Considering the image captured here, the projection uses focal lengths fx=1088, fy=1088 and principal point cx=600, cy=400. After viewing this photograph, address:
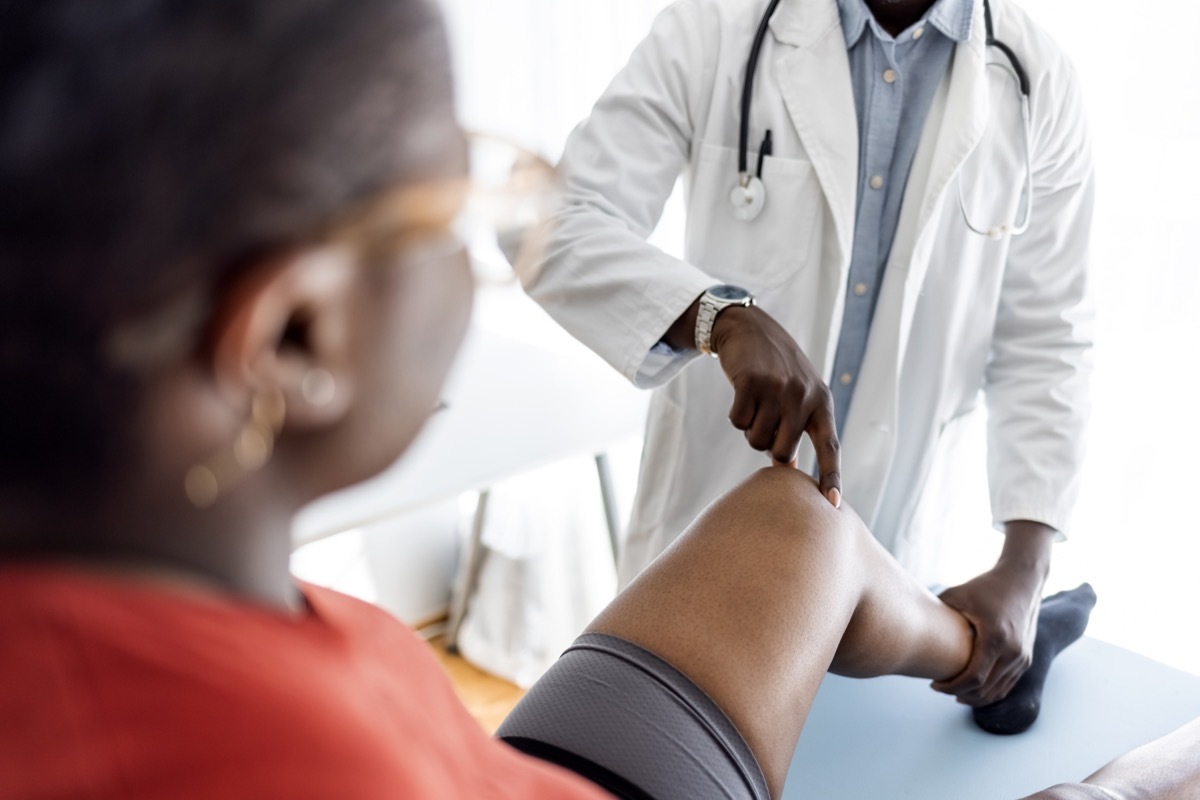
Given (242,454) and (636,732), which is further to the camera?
(636,732)

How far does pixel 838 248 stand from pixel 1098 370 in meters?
0.61

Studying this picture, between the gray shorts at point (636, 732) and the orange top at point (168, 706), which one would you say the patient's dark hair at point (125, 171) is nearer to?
the orange top at point (168, 706)

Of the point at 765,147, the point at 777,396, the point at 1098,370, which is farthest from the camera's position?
the point at 1098,370

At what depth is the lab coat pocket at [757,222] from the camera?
3.90ft

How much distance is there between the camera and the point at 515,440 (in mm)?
1636

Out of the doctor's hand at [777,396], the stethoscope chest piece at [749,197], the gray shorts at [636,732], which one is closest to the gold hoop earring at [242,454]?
the gray shorts at [636,732]

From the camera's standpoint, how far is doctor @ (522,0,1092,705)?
44.6 inches

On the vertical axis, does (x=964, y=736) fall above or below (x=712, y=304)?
below

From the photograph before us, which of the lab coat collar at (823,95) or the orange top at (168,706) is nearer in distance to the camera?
the orange top at (168,706)

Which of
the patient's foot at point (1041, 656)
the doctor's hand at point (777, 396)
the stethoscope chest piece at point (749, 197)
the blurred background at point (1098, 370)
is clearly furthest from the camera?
the blurred background at point (1098, 370)

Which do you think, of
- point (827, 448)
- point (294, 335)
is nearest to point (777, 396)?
point (827, 448)

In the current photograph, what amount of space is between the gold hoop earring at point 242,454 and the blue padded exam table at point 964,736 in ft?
2.45

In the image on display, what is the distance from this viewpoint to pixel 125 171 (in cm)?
34

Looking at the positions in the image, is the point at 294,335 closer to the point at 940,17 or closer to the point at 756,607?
the point at 756,607
